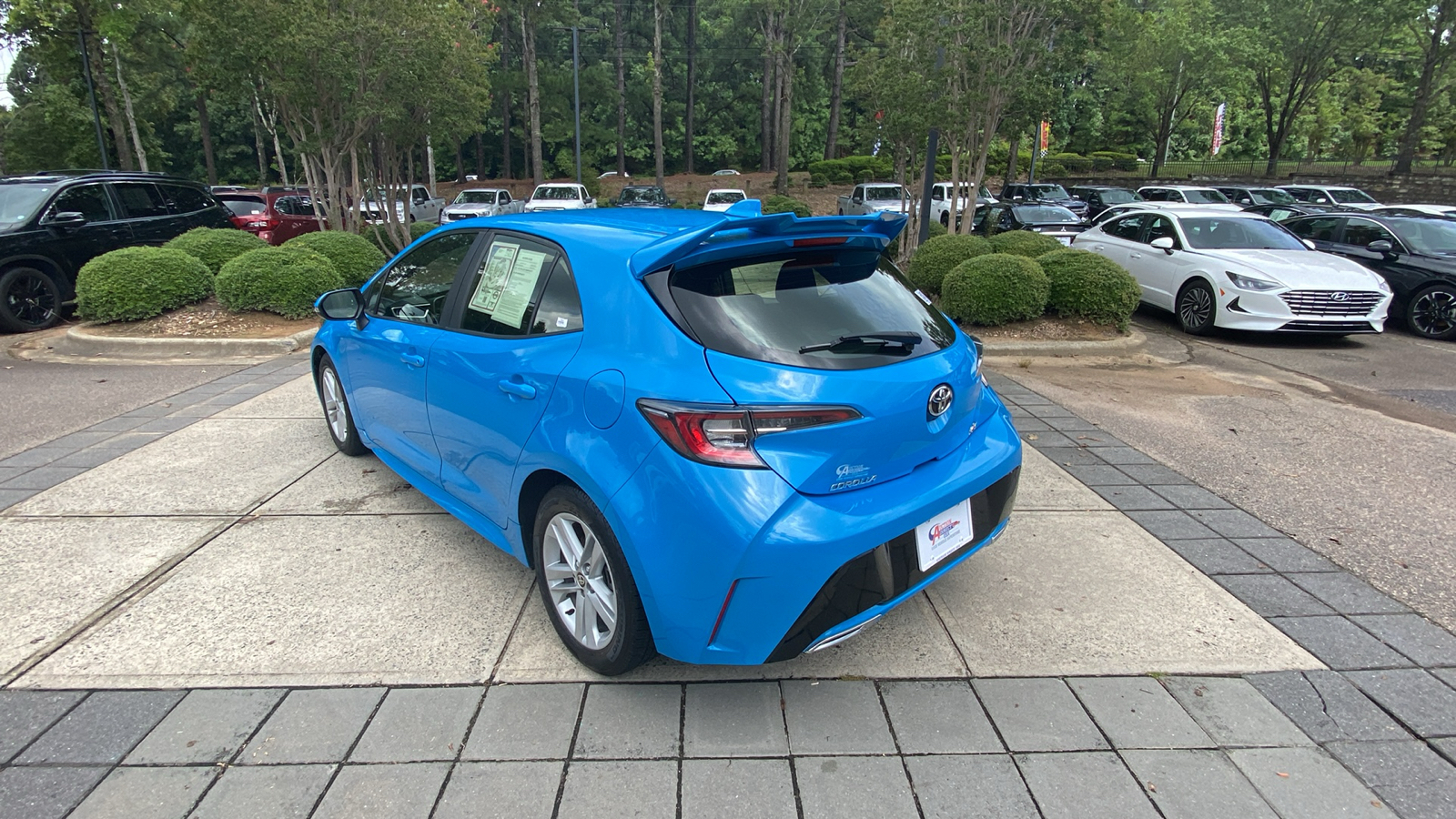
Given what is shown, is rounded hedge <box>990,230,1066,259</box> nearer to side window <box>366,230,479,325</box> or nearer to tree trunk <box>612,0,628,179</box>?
side window <box>366,230,479,325</box>

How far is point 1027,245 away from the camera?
10.5 meters

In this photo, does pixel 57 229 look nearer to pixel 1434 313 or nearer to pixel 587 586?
pixel 587 586

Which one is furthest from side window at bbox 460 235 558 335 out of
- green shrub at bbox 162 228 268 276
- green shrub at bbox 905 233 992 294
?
green shrub at bbox 162 228 268 276

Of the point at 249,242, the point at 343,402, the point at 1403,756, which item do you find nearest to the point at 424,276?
the point at 343,402

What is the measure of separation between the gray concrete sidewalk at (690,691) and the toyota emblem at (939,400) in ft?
3.19

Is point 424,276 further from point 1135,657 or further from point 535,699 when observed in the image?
point 1135,657

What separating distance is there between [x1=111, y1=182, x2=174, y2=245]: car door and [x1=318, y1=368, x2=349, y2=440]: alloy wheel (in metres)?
7.90

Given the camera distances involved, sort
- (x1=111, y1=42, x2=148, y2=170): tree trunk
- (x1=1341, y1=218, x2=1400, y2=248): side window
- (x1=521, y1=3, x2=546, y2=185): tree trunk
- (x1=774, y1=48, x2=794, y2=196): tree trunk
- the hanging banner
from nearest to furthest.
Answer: (x1=1341, y1=218, x2=1400, y2=248): side window < (x1=111, y1=42, x2=148, y2=170): tree trunk < (x1=521, y1=3, x2=546, y2=185): tree trunk < (x1=774, y1=48, x2=794, y2=196): tree trunk < the hanging banner

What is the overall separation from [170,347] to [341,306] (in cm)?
537

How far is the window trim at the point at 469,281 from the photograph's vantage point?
2.84m

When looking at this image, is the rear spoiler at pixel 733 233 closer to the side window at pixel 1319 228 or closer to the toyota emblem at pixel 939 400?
the toyota emblem at pixel 939 400

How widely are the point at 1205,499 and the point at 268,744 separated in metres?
4.66

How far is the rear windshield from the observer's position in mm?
2449

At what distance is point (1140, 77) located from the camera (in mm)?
33969
